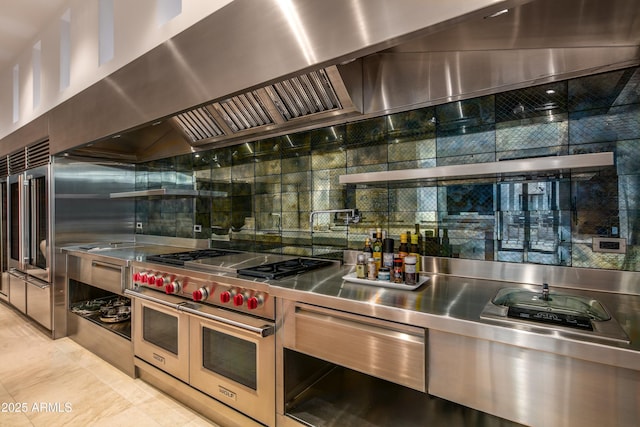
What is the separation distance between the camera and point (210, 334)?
181 centimetres

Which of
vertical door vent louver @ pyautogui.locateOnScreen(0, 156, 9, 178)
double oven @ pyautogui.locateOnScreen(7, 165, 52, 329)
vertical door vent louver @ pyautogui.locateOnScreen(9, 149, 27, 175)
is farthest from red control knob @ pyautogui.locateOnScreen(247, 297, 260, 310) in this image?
vertical door vent louver @ pyautogui.locateOnScreen(0, 156, 9, 178)

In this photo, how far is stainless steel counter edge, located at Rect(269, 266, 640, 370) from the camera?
87cm

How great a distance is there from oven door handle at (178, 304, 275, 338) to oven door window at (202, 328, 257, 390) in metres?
0.10

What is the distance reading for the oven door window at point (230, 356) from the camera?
1635mm

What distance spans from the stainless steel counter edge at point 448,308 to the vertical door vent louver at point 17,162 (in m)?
3.94

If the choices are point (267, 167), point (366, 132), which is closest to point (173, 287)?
point (267, 167)

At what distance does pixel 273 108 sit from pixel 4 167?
4.44 m

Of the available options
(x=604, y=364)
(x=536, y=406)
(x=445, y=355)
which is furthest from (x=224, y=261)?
(x=604, y=364)

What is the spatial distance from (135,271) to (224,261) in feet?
2.37

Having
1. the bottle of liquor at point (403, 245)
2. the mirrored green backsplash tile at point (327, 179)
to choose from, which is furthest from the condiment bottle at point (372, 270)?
the mirrored green backsplash tile at point (327, 179)

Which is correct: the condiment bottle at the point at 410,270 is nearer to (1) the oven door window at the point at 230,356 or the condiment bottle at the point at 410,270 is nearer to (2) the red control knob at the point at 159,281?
(1) the oven door window at the point at 230,356

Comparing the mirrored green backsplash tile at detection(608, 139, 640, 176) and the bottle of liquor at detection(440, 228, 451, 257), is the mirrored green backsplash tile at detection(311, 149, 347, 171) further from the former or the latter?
the mirrored green backsplash tile at detection(608, 139, 640, 176)

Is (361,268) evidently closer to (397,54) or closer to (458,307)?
(458,307)

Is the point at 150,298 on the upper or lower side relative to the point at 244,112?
lower
